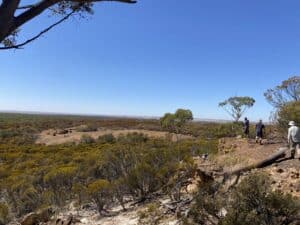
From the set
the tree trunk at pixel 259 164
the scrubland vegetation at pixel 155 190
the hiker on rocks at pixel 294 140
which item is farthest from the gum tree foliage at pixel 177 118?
the tree trunk at pixel 259 164

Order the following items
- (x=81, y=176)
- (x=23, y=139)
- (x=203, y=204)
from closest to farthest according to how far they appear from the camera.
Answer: (x=203, y=204) < (x=81, y=176) < (x=23, y=139)

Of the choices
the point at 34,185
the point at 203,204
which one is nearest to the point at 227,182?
the point at 203,204

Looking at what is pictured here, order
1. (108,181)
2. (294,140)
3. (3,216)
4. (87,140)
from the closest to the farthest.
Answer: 1. (294,140)
2. (3,216)
3. (108,181)
4. (87,140)

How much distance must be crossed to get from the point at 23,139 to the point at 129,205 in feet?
161

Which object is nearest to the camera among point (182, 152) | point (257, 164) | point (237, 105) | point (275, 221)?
point (275, 221)

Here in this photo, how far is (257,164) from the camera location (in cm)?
1073

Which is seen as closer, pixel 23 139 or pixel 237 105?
pixel 237 105

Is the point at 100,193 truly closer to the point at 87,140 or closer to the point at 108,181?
the point at 108,181

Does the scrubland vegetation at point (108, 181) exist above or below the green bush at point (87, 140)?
above

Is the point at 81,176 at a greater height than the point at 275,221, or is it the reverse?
the point at 275,221

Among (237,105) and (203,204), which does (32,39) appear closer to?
(203,204)

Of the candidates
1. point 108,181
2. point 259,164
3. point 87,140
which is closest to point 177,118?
point 87,140

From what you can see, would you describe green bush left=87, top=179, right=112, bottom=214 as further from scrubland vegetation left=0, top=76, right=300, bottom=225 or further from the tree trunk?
the tree trunk

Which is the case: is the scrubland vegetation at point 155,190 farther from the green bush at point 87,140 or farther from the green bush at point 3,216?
the green bush at point 87,140
